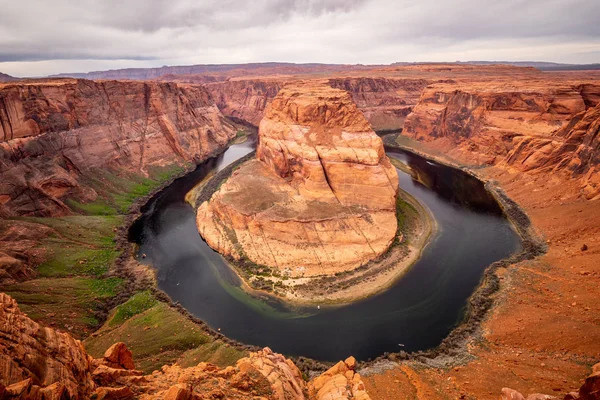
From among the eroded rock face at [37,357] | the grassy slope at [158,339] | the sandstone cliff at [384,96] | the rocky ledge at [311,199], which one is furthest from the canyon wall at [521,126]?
the eroded rock face at [37,357]

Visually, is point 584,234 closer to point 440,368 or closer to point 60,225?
point 440,368

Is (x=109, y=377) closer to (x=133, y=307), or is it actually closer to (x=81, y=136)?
(x=133, y=307)

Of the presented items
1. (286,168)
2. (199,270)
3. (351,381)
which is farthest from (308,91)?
(351,381)

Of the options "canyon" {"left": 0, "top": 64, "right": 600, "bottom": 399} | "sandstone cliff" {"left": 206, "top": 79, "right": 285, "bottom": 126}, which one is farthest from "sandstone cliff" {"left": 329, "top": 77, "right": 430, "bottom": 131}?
"sandstone cliff" {"left": 206, "top": 79, "right": 285, "bottom": 126}

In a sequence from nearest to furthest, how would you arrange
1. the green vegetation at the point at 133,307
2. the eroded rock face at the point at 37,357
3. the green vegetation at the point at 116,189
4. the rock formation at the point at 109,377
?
the eroded rock face at the point at 37,357 < the rock formation at the point at 109,377 < the green vegetation at the point at 133,307 < the green vegetation at the point at 116,189

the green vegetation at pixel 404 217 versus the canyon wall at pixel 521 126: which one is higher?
the canyon wall at pixel 521 126

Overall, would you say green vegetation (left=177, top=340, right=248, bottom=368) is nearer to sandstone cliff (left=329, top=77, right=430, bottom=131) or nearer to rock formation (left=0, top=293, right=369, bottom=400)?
rock formation (left=0, top=293, right=369, bottom=400)

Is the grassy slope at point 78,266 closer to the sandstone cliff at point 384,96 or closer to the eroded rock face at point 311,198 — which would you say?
the eroded rock face at point 311,198
